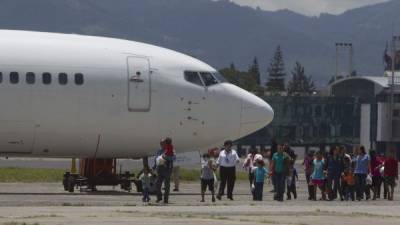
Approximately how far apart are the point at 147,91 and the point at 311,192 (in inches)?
209

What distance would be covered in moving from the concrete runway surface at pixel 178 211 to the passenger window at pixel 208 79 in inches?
134

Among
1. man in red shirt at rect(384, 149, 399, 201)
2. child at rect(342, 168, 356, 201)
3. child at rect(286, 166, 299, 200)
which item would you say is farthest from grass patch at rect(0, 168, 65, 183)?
man in red shirt at rect(384, 149, 399, 201)

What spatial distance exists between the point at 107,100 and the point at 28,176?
12.4 m

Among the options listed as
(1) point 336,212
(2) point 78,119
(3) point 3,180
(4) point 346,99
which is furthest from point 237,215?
(4) point 346,99

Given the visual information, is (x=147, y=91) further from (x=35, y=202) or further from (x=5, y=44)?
(x=35, y=202)

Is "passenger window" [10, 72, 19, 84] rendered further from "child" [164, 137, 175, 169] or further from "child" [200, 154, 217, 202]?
"child" [200, 154, 217, 202]

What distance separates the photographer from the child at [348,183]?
36.2 m

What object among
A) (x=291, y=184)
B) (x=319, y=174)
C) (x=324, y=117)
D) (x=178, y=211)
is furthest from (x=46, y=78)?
(x=324, y=117)

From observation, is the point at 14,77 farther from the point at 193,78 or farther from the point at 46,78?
the point at 193,78

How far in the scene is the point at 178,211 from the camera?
2753 cm

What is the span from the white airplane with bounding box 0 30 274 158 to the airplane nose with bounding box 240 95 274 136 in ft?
0.09

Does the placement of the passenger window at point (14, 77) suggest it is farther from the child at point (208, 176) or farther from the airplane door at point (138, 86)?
the child at point (208, 176)

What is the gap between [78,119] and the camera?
35594mm

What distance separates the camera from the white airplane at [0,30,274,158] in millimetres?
35094
